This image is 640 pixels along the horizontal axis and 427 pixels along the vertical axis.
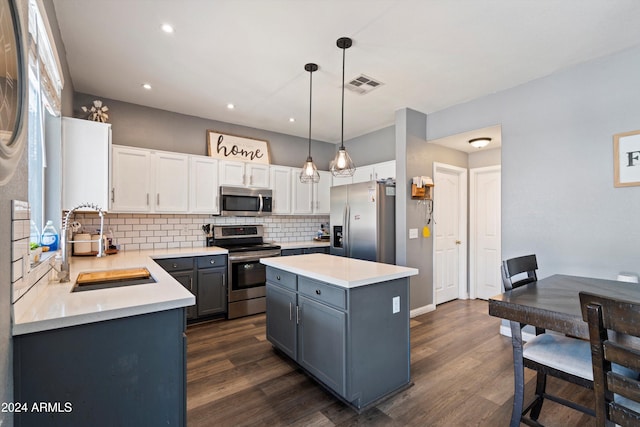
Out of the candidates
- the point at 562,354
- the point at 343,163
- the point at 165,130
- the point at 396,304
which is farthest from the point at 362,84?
the point at 562,354

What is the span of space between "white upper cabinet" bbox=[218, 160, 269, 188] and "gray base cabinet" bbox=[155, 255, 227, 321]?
1114 millimetres

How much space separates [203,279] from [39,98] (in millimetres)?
2350

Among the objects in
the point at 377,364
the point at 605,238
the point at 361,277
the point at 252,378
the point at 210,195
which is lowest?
the point at 252,378

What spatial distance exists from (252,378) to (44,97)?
2.69 m

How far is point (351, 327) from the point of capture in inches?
77.4

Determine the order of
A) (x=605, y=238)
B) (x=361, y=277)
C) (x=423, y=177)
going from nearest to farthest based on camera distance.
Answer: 1. (x=361, y=277)
2. (x=605, y=238)
3. (x=423, y=177)

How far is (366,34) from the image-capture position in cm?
236

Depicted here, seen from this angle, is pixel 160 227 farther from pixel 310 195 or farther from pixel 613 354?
pixel 613 354

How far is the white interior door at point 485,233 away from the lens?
454cm

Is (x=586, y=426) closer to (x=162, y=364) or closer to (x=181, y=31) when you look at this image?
(x=162, y=364)

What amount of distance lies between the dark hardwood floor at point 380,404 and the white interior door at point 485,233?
4.91 feet

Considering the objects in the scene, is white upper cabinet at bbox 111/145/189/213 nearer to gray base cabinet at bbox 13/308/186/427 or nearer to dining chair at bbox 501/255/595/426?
gray base cabinet at bbox 13/308/186/427

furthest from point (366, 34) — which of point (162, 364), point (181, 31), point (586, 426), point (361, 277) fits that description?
point (586, 426)

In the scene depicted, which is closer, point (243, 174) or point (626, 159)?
point (626, 159)
